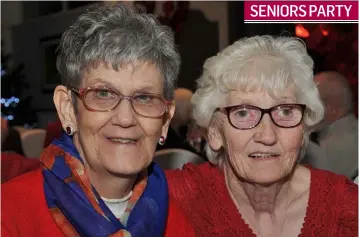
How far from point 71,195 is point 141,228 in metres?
0.27

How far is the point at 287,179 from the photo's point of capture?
2285mm

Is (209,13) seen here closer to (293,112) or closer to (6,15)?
(293,112)

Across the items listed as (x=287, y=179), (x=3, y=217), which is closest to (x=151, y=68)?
(x=3, y=217)

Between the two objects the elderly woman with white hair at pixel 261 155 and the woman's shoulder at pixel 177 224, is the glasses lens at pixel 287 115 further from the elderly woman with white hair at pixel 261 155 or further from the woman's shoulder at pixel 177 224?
the woman's shoulder at pixel 177 224

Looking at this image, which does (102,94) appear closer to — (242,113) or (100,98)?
(100,98)

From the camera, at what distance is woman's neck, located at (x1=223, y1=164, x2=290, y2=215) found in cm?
223

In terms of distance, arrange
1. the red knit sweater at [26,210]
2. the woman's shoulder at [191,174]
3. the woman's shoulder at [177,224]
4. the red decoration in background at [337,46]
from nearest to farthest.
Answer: the red knit sweater at [26,210], the woman's shoulder at [177,224], the woman's shoulder at [191,174], the red decoration in background at [337,46]

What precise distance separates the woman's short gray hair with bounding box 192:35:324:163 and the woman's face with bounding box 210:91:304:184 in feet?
0.13

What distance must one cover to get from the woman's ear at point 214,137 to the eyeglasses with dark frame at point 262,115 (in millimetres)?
144

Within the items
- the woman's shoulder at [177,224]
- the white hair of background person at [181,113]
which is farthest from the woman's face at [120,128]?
the white hair of background person at [181,113]

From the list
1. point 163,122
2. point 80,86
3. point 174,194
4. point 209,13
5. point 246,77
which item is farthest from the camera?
point 209,13

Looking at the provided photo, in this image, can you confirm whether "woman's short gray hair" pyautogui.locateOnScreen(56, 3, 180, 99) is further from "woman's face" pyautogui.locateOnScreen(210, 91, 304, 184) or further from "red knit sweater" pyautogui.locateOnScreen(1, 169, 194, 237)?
"woman's face" pyautogui.locateOnScreen(210, 91, 304, 184)

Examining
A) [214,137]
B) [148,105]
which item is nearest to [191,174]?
[214,137]

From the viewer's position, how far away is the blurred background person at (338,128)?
3.51 meters
